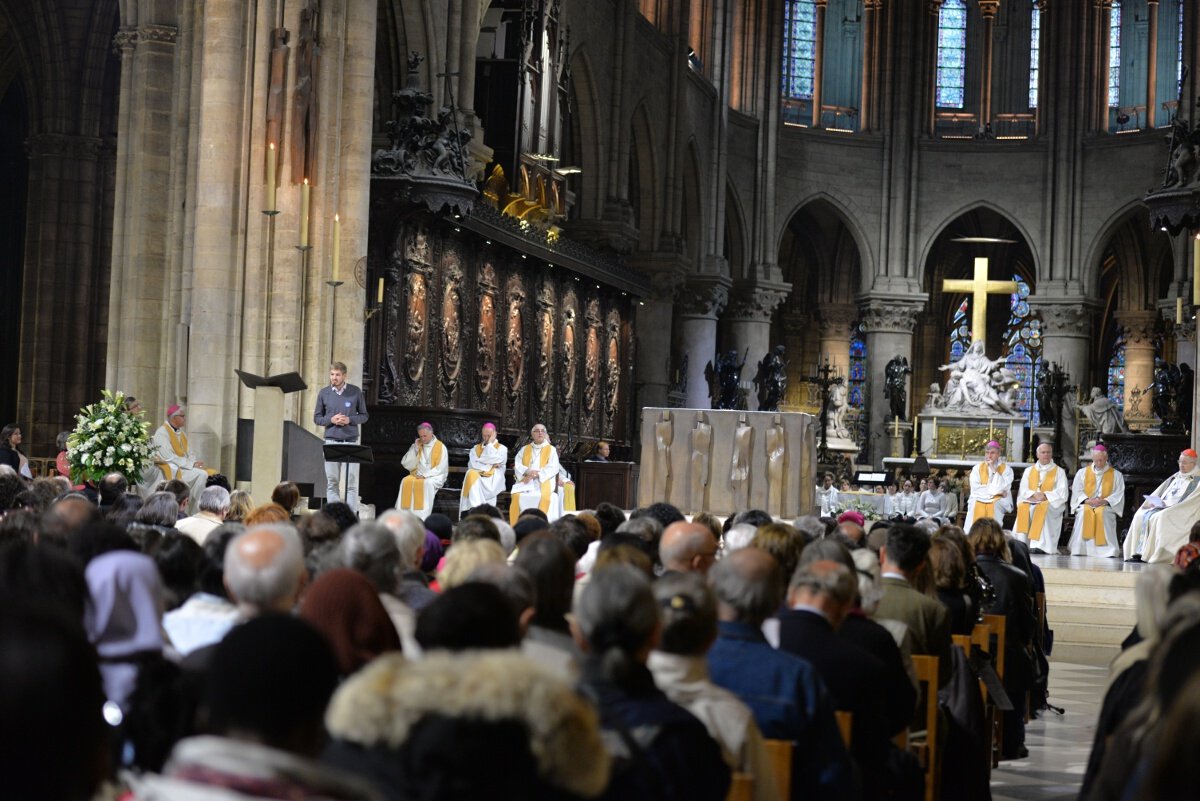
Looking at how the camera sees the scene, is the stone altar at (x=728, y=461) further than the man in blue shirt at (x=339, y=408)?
Yes

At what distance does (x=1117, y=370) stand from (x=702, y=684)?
42.4 metres

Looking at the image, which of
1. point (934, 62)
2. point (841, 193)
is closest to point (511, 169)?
point (841, 193)

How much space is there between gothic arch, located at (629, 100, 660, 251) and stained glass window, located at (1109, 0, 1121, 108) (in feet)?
44.4

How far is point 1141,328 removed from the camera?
4222 centimetres

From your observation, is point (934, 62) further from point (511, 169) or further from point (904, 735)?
point (904, 735)

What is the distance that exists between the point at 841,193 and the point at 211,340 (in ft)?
88.1

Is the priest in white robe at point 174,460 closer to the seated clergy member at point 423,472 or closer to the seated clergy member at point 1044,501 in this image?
the seated clergy member at point 423,472

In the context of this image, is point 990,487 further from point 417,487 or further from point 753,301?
point 753,301

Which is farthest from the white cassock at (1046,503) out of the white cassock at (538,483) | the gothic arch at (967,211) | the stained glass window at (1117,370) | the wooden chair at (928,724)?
the stained glass window at (1117,370)

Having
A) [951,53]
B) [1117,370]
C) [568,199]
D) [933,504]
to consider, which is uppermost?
[951,53]

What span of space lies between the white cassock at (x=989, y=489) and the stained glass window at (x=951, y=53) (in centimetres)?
2392

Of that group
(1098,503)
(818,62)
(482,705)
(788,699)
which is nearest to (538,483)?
(1098,503)

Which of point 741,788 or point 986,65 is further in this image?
point 986,65

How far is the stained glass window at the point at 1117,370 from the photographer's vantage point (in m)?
43.8
